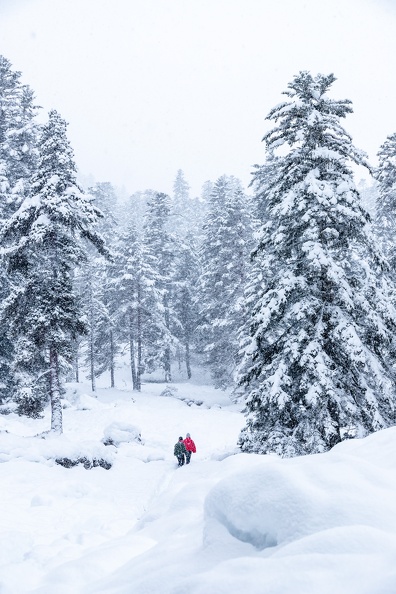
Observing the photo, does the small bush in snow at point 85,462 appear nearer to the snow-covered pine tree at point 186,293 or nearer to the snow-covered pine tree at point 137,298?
the snow-covered pine tree at point 137,298

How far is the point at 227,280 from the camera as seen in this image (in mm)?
37562

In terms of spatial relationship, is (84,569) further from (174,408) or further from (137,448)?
(174,408)

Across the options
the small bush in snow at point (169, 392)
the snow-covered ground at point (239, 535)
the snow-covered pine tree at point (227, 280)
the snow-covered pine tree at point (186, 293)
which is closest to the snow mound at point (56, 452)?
the snow-covered ground at point (239, 535)

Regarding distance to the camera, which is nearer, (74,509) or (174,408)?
(74,509)

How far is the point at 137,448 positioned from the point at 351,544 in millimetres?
18326

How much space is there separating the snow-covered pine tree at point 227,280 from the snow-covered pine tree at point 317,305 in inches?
738

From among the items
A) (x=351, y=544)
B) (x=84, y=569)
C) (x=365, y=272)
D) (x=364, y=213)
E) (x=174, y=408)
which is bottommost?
(x=174, y=408)

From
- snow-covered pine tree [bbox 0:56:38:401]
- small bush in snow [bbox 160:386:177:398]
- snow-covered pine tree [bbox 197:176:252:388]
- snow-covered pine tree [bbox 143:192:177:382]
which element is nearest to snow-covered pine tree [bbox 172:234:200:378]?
snow-covered pine tree [bbox 143:192:177:382]

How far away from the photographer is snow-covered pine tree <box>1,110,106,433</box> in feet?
59.4

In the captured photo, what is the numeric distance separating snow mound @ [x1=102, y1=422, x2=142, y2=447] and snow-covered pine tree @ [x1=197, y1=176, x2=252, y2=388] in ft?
40.1

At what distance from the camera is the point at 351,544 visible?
2.63 m

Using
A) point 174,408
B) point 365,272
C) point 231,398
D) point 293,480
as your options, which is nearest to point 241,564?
point 293,480

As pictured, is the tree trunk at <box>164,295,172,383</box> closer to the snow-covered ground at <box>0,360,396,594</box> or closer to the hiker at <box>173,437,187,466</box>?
the hiker at <box>173,437,187,466</box>

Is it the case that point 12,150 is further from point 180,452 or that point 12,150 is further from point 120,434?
point 180,452
